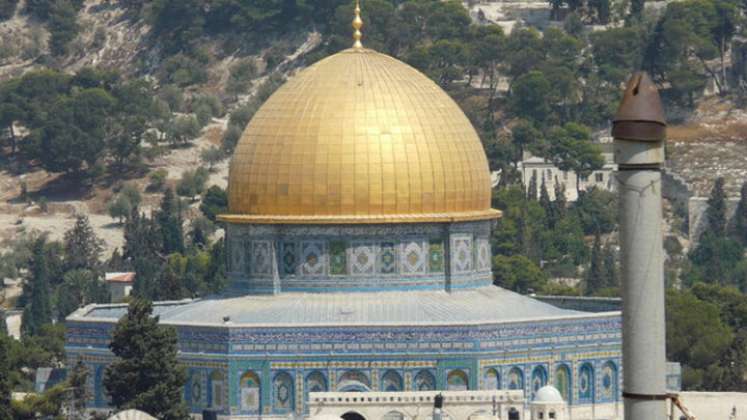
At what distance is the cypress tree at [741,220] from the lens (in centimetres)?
11288

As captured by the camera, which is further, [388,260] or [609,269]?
[609,269]

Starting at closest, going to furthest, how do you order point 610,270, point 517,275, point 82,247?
point 517,275 → point 610,270 → point 82,247

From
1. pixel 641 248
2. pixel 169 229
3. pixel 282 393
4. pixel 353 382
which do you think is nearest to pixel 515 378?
pixel 353 382

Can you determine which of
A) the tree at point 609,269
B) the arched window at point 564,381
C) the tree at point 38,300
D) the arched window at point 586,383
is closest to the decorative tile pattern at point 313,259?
the arched window at point 564,381

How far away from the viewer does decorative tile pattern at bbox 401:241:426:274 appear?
62.6 m

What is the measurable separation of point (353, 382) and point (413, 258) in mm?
3223

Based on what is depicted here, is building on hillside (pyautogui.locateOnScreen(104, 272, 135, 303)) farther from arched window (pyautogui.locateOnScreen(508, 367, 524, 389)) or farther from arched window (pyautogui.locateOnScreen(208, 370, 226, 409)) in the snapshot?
arched window (pyautogui.locateOnScreen(508, 367, 524, 389))

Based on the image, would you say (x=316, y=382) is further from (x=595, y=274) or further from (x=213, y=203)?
(x=213, y=203)

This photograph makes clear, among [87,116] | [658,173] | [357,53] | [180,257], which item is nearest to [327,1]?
[87,116]

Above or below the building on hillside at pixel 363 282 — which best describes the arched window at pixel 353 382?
below

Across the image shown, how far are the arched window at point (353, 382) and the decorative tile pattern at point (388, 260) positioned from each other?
8.83 ft

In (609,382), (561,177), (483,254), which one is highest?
(483,254)

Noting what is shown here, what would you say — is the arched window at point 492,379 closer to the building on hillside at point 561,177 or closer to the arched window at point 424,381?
the arched window at point 424,381

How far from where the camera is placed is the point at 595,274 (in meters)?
91.2
